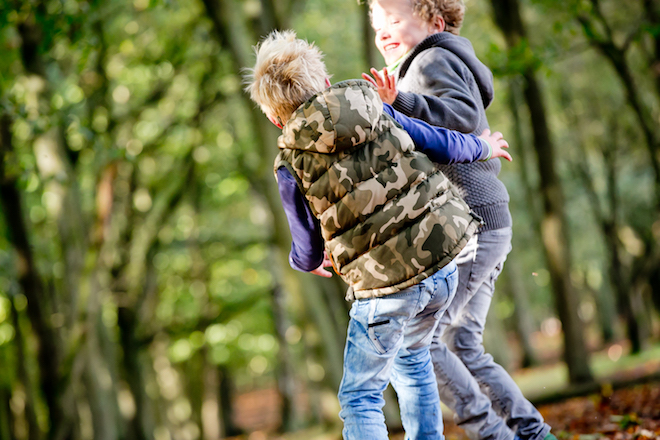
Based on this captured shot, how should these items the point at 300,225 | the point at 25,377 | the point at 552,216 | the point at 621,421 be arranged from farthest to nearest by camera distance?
the point at 25,377 → the point at 552,216 → the point at 621,421 → the point at 300,225

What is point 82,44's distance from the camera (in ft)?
22.3

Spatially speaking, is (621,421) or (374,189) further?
(621,421)

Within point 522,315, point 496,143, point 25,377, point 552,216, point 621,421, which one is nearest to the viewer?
point 496,143

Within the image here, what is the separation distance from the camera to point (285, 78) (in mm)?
2607

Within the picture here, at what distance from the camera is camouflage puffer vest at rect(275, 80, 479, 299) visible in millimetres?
2516

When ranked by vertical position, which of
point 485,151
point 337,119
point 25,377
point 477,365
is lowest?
point 25,377

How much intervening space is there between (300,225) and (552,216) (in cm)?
844

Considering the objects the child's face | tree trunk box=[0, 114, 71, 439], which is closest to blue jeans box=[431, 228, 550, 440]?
the child's face

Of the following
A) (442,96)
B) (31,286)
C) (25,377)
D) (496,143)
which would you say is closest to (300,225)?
(442,96)

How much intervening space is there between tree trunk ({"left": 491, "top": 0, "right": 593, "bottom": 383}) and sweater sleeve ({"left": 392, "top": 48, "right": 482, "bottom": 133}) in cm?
787

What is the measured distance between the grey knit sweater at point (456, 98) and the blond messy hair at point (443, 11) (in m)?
0.17

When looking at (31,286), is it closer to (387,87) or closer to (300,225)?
(300,225)

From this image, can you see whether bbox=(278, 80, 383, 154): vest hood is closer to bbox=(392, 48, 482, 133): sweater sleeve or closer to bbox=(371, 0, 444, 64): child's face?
bbox=(392, 48, 482, 133): sweater sleeve

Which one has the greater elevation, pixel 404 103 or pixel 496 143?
pixel 404 103
